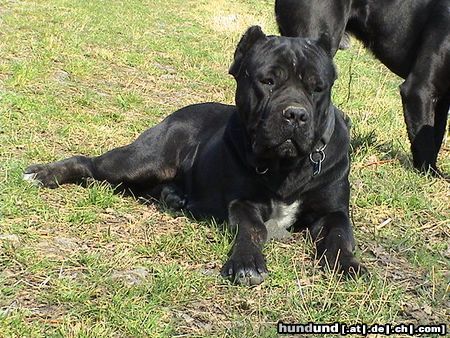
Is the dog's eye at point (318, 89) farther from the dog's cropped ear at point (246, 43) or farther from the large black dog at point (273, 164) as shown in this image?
the dog's cropped ear at point (246, 43)

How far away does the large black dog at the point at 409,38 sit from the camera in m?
5.45

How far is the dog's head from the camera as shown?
11.4 ft

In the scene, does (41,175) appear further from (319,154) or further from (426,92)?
(426,92)

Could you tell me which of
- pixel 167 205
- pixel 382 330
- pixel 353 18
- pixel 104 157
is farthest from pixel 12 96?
pixel 382 330

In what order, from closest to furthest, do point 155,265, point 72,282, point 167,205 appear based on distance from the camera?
1. point 72,282
2. point 155,265
3. point 167,205

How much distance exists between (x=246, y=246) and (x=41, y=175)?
163 cm

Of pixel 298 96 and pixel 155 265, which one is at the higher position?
pixel 298 96

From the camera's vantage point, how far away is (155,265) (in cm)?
329

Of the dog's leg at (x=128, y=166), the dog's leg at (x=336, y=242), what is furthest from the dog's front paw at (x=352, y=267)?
the dog's leg at (x=128, y=166)

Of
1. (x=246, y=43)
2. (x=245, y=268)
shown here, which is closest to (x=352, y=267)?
(x=245, y=268)

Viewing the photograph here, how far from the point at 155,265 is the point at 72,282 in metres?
0.44

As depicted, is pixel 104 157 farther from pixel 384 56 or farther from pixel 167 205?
pixel 384 56

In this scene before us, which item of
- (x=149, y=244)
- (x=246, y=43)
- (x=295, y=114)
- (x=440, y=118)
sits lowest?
(x=440, y=118)

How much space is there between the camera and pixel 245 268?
3158 millimetres
